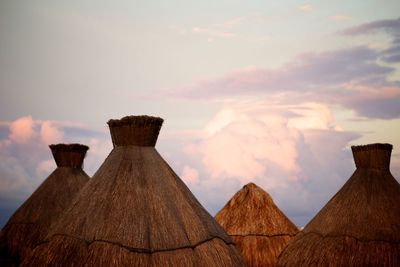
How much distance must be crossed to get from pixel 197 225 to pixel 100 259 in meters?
A: 1.91

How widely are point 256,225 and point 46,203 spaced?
9251 millimetres

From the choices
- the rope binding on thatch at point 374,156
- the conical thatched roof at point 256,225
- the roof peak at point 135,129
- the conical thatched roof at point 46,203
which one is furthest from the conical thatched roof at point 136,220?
the conical thatched roof at point 256,225

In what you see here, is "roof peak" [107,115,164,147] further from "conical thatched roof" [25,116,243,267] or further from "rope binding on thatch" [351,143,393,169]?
"rope binding on thatch" [351,143,393,169]

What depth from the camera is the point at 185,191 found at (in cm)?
1009

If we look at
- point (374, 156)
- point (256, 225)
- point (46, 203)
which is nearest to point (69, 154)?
point (46, 203)

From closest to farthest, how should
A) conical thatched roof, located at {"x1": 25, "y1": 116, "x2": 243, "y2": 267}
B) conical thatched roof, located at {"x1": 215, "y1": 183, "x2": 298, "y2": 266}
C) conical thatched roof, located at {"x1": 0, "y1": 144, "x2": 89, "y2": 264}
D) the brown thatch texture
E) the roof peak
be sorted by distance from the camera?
conical thatched roof, located at {"x1": 25, "y1": 116, "x2": 243, "y2": 267} → the roof peak → conical thatched roof, located at {"x1": 0, "y1": 144, "x2": 89, "y2": 264} → the brown thatch texture → conical thatched roof, located at {"x1": 215, "y1": 183, "x2": 298, "y2": 266}

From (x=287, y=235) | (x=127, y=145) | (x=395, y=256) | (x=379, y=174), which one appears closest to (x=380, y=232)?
(x=395, y=256)

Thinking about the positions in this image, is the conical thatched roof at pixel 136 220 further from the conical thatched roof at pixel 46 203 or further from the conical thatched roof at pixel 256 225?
the conical thatched roof at pixel 256 225

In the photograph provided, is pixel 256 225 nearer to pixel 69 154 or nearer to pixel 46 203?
pixel 69 154

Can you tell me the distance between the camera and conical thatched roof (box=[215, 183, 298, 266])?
21.6m

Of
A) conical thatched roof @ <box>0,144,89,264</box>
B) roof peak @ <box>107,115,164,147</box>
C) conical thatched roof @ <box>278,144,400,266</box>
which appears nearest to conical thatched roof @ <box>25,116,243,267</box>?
roof peak @ <box>107,115,164,147</box>

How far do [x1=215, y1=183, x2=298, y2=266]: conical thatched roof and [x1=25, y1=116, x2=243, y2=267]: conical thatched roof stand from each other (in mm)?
12240

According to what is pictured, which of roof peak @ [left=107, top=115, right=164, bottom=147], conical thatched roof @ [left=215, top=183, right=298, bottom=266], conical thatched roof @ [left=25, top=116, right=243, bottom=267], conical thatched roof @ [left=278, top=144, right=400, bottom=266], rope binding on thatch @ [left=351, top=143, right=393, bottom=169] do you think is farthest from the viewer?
conical thatched roof @ [left=215, top=183, right=298, bottom=266]

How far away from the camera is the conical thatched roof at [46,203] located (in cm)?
1748
